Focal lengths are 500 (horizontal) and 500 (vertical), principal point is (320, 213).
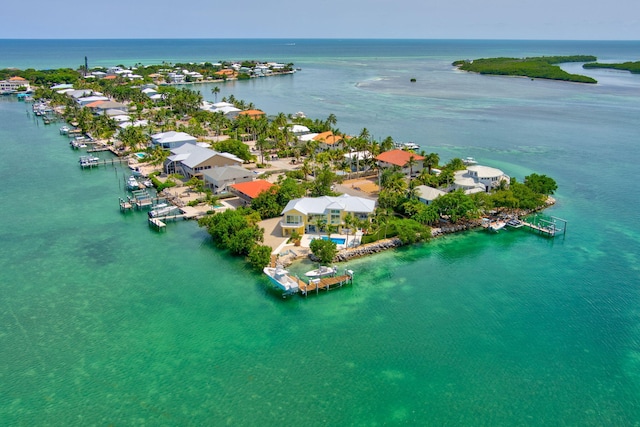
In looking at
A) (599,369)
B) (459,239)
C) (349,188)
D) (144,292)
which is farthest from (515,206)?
(144,292)

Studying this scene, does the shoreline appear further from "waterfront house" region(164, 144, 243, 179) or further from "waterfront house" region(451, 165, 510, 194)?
"waterfront house" region(164, 144, 243, 179)

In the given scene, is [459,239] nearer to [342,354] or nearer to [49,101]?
[342,354]

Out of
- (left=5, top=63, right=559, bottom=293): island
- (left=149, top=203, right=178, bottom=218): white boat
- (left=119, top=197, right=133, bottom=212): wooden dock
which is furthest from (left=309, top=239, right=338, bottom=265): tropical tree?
(left=119, top=197, right=133, bottom=212): wooden dock

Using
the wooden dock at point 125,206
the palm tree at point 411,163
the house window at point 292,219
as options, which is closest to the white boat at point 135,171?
the wooden dock at point 125,206

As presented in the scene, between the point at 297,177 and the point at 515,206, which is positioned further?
the point at 297,177

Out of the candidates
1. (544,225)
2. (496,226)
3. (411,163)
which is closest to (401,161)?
(411,163)

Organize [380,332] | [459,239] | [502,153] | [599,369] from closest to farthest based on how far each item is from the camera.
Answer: [599,369]
[380,332]
[459,239]
[502,153]

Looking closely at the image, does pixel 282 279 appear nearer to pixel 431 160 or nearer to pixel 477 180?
pixel 431 160
